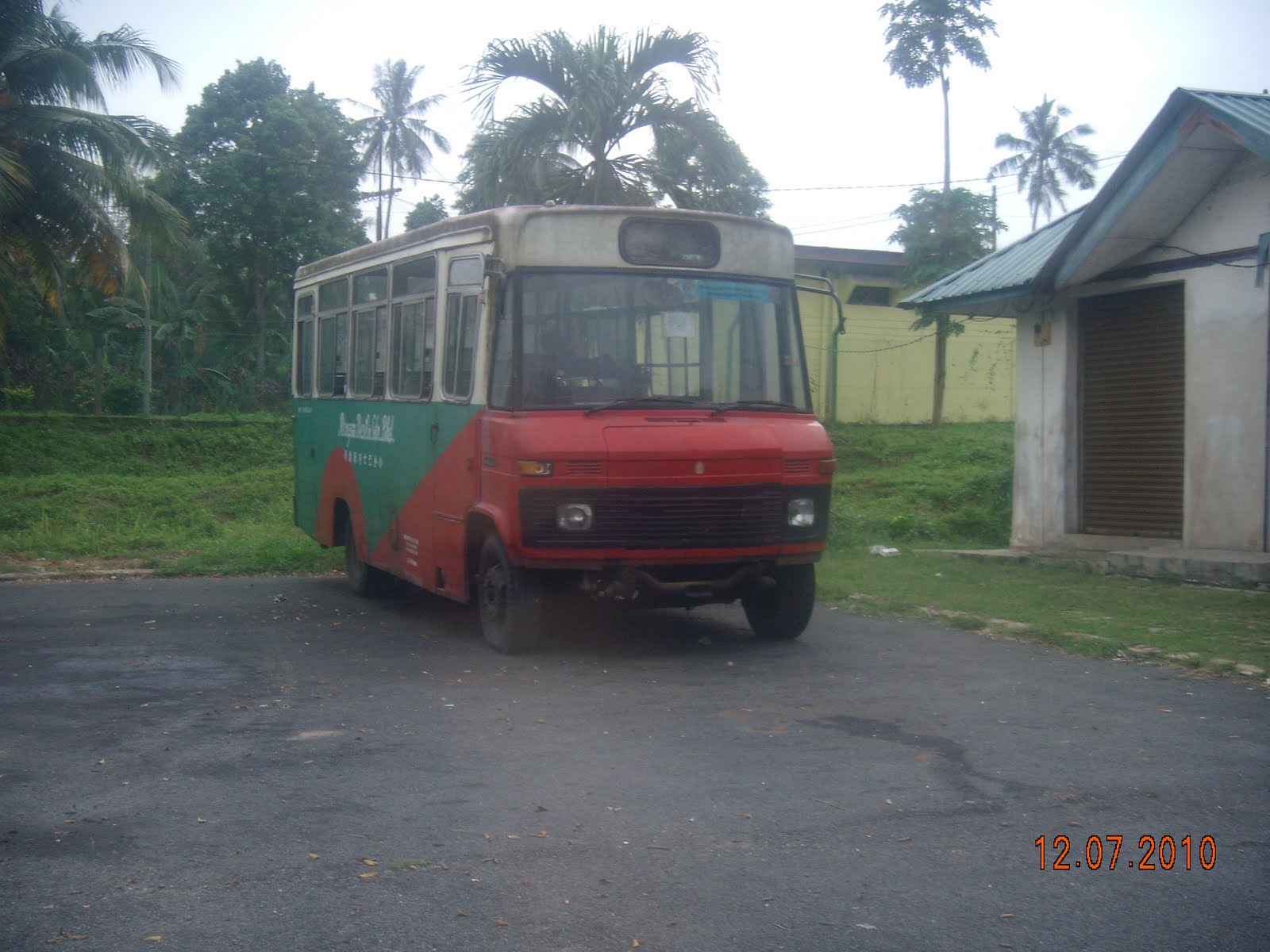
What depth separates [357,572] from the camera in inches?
485

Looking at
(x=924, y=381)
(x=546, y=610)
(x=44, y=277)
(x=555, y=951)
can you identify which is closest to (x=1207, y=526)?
(x=546, y=610)

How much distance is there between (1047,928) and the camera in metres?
3.92

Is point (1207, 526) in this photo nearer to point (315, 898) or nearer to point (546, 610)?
point (546, 610)

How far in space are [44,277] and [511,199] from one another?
7814 mm

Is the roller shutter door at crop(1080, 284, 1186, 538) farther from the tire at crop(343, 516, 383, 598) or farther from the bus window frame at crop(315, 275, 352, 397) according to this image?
the bus window frame at crop(315, 275, 352, 397)

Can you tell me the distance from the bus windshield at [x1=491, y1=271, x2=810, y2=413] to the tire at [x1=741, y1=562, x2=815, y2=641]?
1.18m

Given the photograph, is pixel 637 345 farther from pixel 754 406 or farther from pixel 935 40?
pixel 935 40

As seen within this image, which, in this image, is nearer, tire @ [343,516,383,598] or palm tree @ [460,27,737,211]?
tire @ [343,516,383,598]

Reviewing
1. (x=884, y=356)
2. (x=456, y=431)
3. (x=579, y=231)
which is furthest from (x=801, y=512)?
(x=884, y=356)

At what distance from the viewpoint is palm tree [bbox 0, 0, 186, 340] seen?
62.2 ft

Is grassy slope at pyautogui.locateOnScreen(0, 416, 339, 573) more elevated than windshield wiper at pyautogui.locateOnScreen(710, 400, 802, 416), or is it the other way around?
windshield wiper at pyautogui.locateOnScreen(710, 400, 802, 416)

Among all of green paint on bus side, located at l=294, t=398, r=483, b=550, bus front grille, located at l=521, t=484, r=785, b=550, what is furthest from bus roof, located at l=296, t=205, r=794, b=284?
bus front grille, located at l=521, t=484, r=785, b=550
